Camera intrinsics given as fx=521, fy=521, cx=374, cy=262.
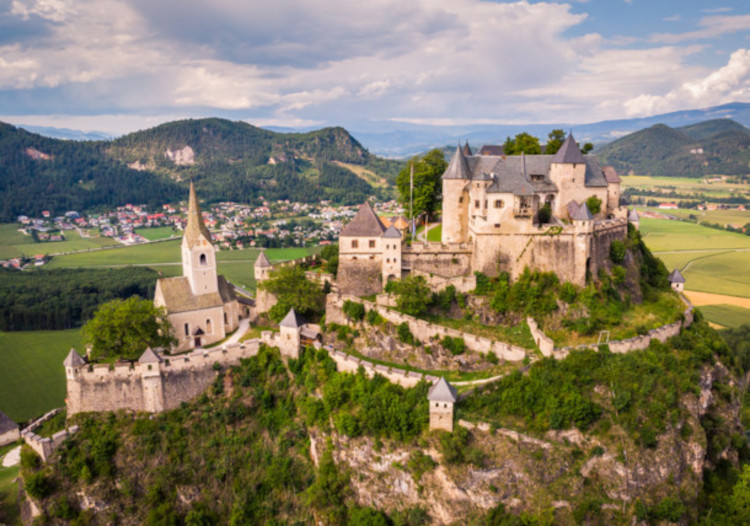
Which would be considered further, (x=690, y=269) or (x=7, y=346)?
(x=690, y=269)

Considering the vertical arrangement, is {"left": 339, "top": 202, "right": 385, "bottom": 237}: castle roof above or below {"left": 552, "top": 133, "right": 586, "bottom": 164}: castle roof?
below

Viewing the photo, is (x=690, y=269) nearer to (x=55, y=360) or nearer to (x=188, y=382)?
(x=188, y=382)

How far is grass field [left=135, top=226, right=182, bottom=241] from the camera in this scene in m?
133

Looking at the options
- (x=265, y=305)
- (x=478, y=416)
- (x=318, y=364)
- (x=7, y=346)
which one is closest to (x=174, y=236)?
(x=7, y=346)

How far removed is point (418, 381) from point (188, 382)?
16454 mm

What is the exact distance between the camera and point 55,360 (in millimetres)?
60125

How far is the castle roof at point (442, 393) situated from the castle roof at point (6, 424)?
36383 mm

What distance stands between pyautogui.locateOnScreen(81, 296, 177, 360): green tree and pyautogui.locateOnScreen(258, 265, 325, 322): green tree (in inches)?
337

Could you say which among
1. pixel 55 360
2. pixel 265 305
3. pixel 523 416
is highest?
pixel 265 305

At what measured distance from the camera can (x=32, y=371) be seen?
57.4m

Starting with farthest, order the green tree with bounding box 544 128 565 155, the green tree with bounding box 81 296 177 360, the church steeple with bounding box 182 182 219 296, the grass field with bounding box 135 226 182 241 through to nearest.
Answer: the grass field with bounding box 135 226 182 241, the green tree with bounding box 544 128 565 155, the church steeple with bounding box 182 182 219 296, the green tree with bounding box 81 296 177 360

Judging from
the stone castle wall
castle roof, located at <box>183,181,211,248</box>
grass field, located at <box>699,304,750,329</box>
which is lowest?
grass field, located at <box>699,304,750,329</box>

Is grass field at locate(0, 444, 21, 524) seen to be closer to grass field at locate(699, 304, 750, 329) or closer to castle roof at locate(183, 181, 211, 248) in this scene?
castle roof at locate(183, 181, 211, 248)

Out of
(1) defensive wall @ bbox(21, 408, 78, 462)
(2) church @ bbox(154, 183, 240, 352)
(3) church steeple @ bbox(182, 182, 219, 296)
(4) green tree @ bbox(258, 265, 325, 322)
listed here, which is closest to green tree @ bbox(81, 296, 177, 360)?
(2) church @ bbox(154, 183, 240, 352)
